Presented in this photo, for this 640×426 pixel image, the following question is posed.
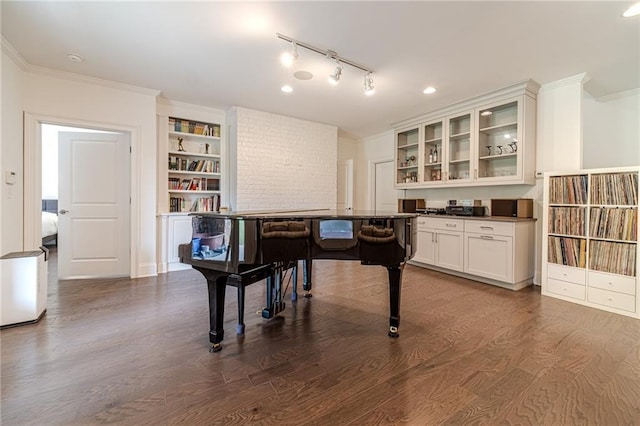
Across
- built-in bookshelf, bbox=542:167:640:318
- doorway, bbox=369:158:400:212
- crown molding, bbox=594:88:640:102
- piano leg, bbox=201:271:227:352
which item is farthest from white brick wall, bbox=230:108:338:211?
crown molding, bbox=594:88:640:102

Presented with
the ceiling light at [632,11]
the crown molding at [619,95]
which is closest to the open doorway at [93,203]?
the ceiling light at [632,11]

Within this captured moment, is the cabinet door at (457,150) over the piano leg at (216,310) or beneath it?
over

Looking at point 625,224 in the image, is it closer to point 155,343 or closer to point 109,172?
point 155,343

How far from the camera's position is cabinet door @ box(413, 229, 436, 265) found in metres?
4.21

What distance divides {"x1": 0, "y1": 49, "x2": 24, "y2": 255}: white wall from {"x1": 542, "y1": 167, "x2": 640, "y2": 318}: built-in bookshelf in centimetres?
557

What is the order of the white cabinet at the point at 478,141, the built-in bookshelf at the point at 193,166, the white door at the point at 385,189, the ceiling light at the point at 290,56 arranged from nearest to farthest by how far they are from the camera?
the ceiling light at the point at 290,56
the white cabinet at the point at 478,141
the built-in bookshelf at the point at 193,166
the white door at the point at 385,189

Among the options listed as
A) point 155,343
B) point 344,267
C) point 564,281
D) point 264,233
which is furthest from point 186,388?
point 564,281

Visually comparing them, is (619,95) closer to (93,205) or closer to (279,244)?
(279,244)

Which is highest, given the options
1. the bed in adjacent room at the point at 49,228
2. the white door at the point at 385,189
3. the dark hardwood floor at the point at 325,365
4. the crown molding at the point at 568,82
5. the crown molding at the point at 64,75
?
the crown molding at the point at 64,75

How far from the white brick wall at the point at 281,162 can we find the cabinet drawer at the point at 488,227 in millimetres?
2433

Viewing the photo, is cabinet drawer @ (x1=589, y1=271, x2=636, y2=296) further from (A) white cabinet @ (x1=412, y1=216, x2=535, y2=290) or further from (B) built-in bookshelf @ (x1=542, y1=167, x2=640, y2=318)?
(A) white cabinet @ (x1=412, y1=216, x2=535, y2=290)

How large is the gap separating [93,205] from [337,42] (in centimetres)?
366

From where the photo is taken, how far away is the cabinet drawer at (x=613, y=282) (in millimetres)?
2615

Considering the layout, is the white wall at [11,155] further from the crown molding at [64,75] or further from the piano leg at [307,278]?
the piano leg at [307,278]
